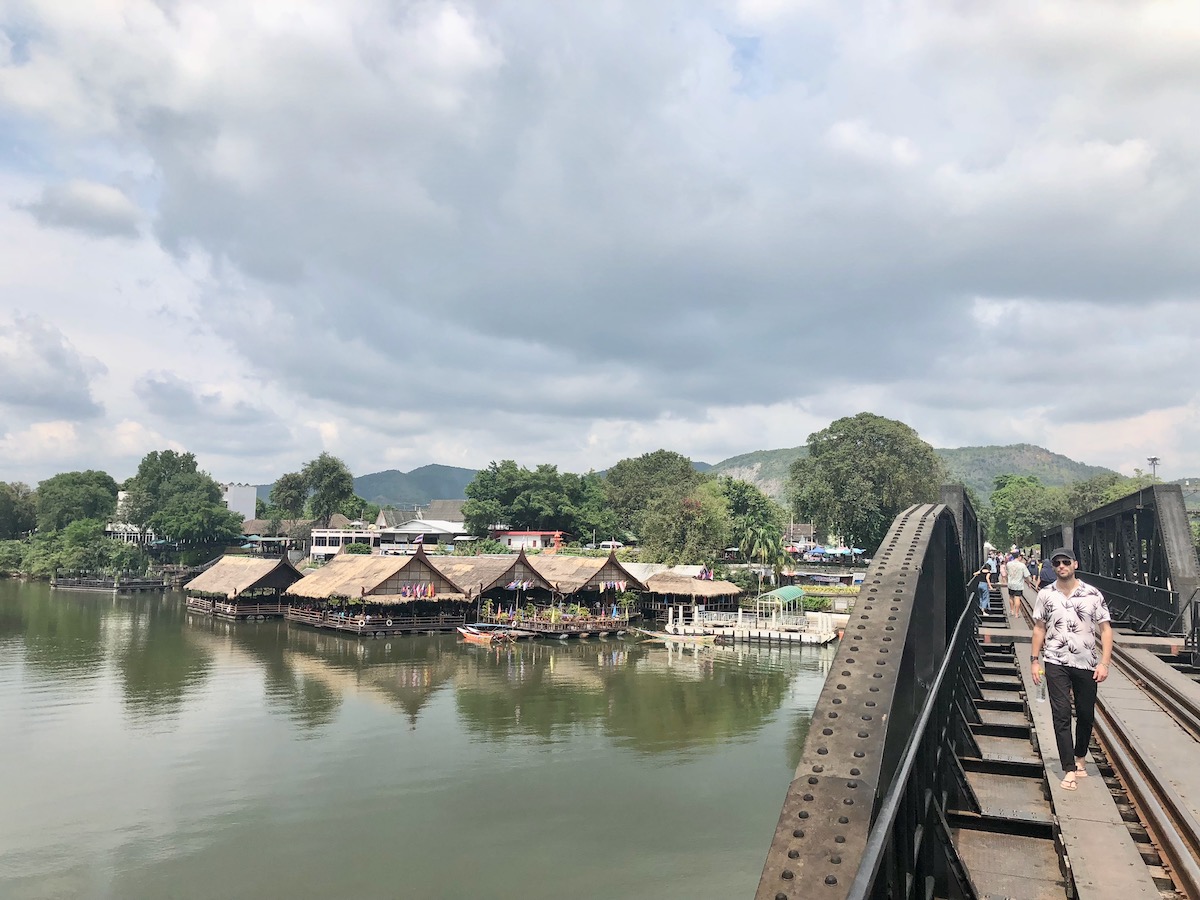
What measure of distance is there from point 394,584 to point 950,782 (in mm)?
41483

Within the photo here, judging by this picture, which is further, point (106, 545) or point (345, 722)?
point (106, 545)

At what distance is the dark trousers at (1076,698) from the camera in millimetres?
5199

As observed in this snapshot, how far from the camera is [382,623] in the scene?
43.3 metres

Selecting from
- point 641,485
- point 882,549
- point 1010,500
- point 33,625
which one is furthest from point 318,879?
point 1010,500

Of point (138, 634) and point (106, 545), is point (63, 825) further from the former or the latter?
point (106, 545)

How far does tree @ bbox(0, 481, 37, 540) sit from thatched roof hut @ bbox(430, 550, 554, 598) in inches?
3380

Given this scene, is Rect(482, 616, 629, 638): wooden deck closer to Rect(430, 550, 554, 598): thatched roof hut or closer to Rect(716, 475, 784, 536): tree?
Rect(430, 550, 554, 598): thatched roof hut

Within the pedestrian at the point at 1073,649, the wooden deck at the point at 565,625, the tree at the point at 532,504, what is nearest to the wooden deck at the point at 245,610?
the wooden deck at the point at 565,625

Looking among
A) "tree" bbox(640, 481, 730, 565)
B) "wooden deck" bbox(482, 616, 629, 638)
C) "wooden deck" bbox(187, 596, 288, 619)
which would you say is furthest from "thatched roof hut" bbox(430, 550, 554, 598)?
"wooden deck" bbox(187, 596, 288, 619)

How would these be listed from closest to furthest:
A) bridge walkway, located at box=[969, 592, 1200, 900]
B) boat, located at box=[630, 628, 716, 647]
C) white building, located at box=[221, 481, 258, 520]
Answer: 1. bridge walkway, located at box=[969, 592, 1200, 900]
2. boat, located at box=[630, 628, 716, 647]
3. white building, located at box=[221, 481, 258, 520]

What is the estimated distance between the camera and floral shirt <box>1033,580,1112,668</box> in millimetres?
5328

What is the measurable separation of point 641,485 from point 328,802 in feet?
240

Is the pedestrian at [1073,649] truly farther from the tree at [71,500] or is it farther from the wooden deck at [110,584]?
the tree at [71,500]

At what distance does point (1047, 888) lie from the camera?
3758mm
